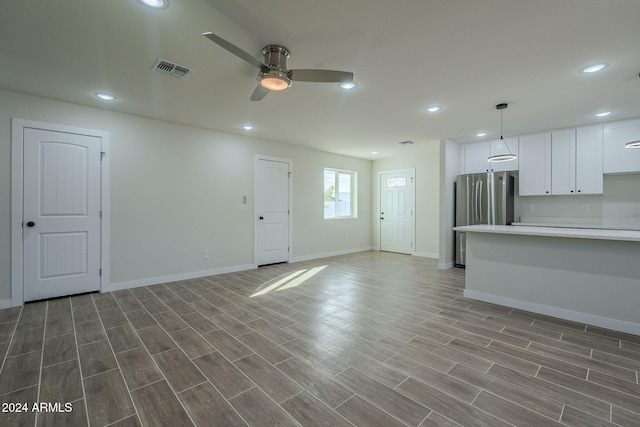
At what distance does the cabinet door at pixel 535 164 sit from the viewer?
15.5 feet

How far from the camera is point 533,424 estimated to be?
4.95 ft

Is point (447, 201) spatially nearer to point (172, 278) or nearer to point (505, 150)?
point (505, 150)

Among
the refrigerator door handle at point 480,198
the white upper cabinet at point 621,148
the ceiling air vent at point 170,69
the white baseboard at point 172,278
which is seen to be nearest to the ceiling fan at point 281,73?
the ceiling air vent at point 170,69

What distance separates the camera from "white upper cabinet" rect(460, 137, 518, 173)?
5082mm

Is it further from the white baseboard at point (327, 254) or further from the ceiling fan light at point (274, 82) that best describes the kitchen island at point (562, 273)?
the white baseboard at point (327, 254)

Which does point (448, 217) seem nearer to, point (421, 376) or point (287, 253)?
point (287, 253)

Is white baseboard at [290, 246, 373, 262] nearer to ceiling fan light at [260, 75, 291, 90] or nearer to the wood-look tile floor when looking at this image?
the wood-look tile floor

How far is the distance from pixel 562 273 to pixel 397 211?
14.3 feet

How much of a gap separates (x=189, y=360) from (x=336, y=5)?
281cm

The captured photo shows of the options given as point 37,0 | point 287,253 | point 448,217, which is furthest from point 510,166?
point 37,0

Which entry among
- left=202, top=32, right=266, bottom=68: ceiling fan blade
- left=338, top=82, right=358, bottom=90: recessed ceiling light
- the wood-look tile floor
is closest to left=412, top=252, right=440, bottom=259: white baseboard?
the wood-look tile floor

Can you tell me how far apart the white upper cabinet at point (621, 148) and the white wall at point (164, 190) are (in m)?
5.33

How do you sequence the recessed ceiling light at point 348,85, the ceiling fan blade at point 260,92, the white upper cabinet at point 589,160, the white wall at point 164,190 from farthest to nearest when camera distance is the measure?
1. the white upper cabinet at point 589,160
2. the white wall at point 164,190
3. the recessed ceiling light at point 348,85
4. the ceiling fan blade at point 260,92

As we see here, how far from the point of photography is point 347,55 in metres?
2.41
